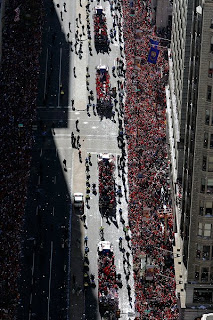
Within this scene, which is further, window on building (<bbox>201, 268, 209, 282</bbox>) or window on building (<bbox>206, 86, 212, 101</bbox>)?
window on building (<bbox>201, 268, 209, 282</bbox>)

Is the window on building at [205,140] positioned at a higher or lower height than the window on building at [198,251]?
higher

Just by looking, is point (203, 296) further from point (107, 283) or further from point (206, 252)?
point (107, 283)

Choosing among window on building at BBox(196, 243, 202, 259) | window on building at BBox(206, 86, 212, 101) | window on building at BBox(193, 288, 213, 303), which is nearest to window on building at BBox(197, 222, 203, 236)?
window on building at BBox(196, 243, 202, 259)

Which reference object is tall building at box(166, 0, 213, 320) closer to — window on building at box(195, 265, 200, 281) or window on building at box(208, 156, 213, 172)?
window on building at box(195, 265, 200, 281)

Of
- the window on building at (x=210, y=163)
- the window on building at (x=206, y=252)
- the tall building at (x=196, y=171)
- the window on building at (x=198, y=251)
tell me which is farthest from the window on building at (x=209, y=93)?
the window on building at (x=206, y=252)

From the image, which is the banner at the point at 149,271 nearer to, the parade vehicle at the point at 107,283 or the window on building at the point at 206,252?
the parade vehicle at the point at 107,283

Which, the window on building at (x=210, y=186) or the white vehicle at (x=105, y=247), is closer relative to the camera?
the window on building at (x=210, y=186)

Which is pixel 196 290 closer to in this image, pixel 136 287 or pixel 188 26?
pixel 136 287

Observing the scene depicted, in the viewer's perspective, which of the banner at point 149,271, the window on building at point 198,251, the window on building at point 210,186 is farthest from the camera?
the banner at point 149,271
